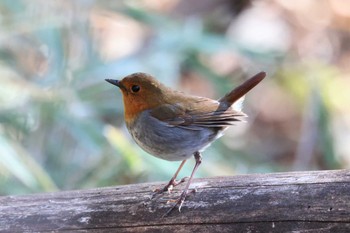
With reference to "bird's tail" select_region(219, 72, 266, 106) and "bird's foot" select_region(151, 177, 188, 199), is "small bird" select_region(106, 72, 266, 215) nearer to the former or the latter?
"bird's tail" select_region(219, 72, 266, 106)

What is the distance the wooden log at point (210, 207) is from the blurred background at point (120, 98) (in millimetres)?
1203

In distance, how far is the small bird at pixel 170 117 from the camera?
4164 mm

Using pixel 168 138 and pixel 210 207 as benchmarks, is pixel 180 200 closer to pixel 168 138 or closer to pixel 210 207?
pixel 210 207

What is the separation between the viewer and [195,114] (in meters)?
4.25

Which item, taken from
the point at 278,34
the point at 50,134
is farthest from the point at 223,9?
the point at 50,134

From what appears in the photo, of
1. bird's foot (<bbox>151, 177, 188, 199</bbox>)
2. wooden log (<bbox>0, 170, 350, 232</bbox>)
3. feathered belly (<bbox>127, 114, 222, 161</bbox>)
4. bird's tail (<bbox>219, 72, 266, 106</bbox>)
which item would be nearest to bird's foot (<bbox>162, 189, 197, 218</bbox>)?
wooden log (<bbox>0, 170, 350, 232</bbox>)

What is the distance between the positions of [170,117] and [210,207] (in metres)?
1.23

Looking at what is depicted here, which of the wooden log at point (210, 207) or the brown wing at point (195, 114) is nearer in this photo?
the wooden log at point (210, 207)

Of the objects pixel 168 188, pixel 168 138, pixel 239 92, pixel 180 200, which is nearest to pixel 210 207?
pixel 180 200

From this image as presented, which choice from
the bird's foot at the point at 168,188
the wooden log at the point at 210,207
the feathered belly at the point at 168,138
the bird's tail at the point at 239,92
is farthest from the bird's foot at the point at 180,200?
the bird's tail at the point at 239,92

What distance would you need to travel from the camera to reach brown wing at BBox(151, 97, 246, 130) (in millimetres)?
4168

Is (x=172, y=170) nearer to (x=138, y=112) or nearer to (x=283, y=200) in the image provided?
(x=138, y=112)

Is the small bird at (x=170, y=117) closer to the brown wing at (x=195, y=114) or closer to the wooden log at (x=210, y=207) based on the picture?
the brown wing at (x=195, y=114)

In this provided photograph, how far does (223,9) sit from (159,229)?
6.73m
